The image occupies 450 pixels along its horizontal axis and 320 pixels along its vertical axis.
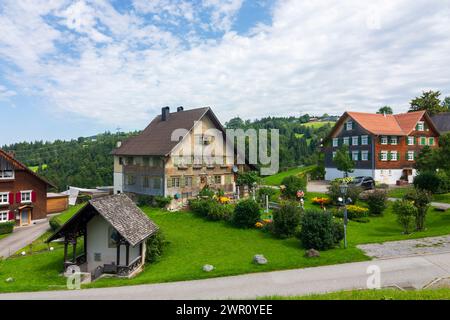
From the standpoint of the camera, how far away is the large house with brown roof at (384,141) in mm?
45906

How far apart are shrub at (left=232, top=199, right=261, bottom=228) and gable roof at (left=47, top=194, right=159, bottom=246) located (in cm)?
744

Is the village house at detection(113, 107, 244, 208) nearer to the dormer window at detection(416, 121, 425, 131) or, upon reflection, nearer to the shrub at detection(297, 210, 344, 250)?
the shrub at detection(297, 210, 344, 250)

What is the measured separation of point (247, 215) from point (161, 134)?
60.0 feet

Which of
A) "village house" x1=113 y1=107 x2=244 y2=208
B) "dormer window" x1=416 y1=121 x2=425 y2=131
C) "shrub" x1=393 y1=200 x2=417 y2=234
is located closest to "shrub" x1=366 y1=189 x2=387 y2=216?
"shrub" x1=393 y1=200 x2=417 y2=234

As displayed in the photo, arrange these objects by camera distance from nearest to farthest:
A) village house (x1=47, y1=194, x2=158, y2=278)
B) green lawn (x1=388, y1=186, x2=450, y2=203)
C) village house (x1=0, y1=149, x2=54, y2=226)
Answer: village house (x1=47, y1=194, x2=158, y2=278) → green lawn (x1=388, y1=186, x2=450, y2=203) → village house (x1=0, y1=149, x2=54, y2=226)

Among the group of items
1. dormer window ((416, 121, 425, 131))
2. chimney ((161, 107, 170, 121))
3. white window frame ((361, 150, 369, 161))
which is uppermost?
chimney ((161, 107, 170, 121))

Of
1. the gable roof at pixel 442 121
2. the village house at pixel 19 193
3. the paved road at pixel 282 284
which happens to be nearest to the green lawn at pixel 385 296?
the paved road at pixel 282 284

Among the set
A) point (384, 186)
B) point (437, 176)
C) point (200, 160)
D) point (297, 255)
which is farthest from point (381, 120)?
point (297, 255)

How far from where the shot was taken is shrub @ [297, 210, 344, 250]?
18.9 m

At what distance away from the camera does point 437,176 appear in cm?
3291

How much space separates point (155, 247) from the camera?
809 inches

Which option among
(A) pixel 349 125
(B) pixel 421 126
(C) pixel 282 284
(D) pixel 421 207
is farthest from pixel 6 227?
(B) pixel 421 126

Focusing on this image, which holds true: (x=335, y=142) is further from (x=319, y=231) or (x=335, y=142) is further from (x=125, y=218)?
(x=125, y=218)

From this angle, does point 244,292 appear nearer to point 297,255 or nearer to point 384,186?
point 297,255
